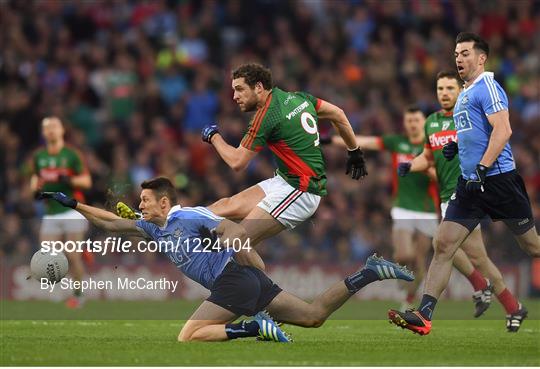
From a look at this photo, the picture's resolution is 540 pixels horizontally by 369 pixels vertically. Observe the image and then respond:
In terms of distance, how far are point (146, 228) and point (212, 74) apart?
1198 cm

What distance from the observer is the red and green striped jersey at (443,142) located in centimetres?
1363

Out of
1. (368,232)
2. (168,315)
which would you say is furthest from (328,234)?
(168,315)

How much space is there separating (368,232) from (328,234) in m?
0.67

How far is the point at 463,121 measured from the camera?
11102 mm

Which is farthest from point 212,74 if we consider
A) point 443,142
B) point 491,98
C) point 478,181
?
point 478,181

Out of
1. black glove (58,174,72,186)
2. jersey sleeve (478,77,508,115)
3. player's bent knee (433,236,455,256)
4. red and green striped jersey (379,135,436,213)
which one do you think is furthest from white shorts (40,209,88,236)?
jersey sleeve (478,77,508,115)

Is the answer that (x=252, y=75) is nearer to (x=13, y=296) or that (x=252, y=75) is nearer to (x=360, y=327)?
(x=360, y=327)

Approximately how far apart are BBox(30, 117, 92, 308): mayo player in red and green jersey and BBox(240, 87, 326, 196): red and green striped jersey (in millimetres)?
5559

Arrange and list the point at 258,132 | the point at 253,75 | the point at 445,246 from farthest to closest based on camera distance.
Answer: the point at 253,75 → the point at 258,132 → the point at 445,246

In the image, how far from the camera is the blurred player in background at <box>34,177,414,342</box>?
10867 mm

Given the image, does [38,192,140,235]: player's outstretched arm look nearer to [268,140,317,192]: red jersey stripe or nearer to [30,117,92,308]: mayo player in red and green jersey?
[268,140,317,192]: red jersey stripe

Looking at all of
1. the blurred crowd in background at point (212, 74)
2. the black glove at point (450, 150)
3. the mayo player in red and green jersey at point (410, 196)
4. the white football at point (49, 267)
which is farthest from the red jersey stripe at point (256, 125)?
the blurred crowd in background at point (212, 74)

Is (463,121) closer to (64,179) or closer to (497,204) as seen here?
(497,204)

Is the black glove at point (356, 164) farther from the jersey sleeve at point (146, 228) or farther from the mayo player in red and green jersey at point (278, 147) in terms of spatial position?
the jersey sleeve at point (146, 228)
